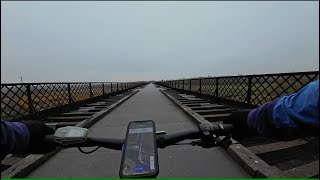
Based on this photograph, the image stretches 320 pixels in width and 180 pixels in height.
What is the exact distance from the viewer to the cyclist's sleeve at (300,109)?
1.08m

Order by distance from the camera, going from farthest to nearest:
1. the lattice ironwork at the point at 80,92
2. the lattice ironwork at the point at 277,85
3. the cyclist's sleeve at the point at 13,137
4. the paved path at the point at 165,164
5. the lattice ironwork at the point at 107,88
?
the lattice ironwork at the point at 107,88
the lattice ironwork at the point at 80,92
the lattice ironwork at the point at 277,85
the paved path at the point at 165,164
the cyclist's sleeve at the point at 13,137

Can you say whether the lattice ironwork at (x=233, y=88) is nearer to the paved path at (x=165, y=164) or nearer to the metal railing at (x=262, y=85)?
the metal railing at (x=262, y=85)

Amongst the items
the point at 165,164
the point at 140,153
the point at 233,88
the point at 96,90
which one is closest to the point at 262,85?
the point at 233,88

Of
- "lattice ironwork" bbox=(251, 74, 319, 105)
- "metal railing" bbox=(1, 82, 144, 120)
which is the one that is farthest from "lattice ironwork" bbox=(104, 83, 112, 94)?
"lattice ironwork" bbox=(251, 74, 319, 105)

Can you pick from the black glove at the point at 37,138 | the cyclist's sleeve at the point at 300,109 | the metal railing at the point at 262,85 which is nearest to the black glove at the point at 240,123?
the cyclist's sleeve at the point at 300,109

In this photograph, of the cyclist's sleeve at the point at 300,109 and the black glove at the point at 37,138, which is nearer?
the cyclist's sleeve at the point at 300,109

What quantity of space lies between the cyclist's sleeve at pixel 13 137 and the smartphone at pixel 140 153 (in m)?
0.62

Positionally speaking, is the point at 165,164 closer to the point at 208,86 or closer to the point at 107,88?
the point at 208,86

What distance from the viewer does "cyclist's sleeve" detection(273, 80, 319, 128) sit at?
1085 mm

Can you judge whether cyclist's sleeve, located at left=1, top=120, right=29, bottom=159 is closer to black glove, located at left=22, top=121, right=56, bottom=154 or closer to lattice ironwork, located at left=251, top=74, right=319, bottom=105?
black glove, located at left=22, top=121, right=56, bottom=154

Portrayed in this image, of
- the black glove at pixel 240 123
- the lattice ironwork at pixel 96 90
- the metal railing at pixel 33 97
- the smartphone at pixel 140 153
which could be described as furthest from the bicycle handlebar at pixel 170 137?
the lattice ironwork at pixel 96 90

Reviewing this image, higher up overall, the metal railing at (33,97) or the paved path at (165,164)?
the metal railing at (33,97)

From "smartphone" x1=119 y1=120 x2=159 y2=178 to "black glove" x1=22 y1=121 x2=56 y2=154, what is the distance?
61 centimetres

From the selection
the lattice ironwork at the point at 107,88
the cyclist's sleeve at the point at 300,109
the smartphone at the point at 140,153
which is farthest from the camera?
the lattice ironwork at the point at 107,88
